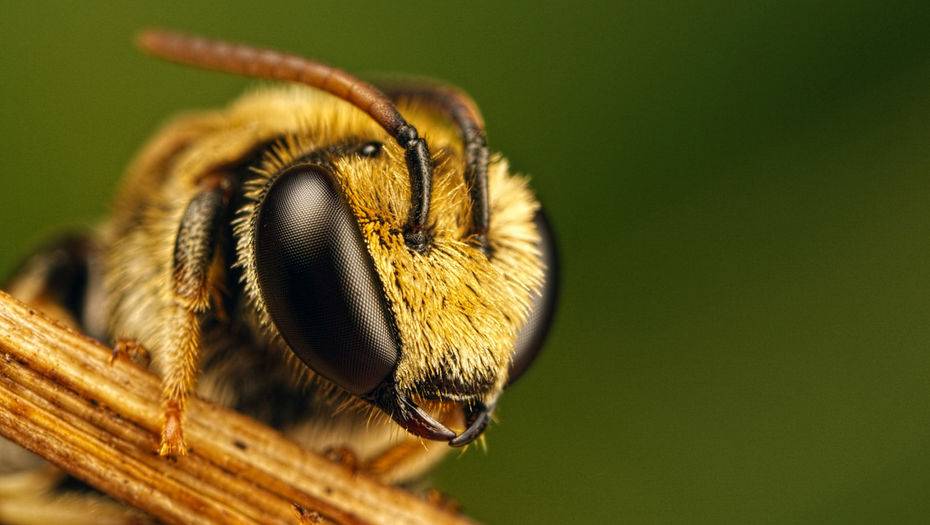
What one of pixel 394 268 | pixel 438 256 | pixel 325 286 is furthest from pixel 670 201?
pixel 325 286

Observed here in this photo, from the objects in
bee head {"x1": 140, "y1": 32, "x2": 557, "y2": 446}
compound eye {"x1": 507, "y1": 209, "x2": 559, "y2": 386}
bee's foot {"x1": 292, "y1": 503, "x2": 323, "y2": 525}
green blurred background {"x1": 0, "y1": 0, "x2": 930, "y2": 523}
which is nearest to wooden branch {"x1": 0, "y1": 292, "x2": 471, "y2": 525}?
bee's foot {"x1": 292, "y1": 503, "x2": 323, "y2": 525}

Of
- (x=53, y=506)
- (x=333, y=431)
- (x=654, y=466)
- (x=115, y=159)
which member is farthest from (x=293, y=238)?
(x=115, y=159)

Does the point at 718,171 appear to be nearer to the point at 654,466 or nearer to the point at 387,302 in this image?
the point at 654,466

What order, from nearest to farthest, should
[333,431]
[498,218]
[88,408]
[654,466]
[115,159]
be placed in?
[88,408], [498,218], [333,431], [654,466], [115,159]

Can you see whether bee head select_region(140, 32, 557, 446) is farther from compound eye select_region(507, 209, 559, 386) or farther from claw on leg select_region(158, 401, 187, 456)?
claw on leg select_region(158, 401, 187, 456)

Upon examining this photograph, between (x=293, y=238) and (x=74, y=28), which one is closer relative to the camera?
(x=293, y=238)

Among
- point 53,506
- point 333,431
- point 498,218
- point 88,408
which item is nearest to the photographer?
point 88,408

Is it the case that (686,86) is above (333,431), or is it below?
above

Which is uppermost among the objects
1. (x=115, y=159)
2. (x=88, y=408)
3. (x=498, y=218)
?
(x=498, y=218)
